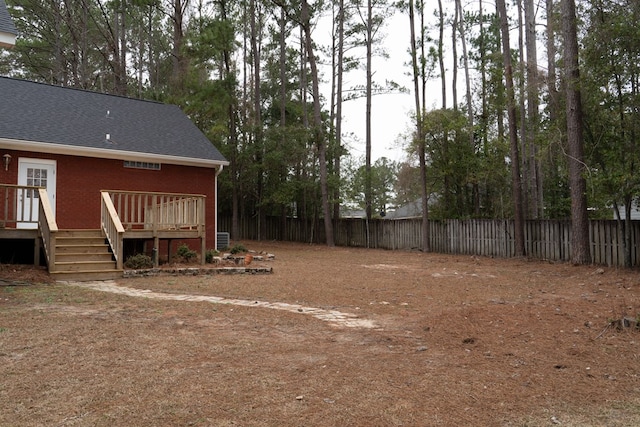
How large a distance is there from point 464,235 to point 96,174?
1245 cm

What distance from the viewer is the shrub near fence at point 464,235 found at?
11.9 metres

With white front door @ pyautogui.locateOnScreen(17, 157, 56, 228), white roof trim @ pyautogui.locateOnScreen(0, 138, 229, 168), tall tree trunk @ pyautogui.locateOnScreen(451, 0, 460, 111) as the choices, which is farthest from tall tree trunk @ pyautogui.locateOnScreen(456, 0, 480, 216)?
white front door @ pyautogui.locateOnScreen(17, 157, 56, 228)

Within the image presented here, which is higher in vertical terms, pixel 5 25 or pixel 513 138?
pixel 5 25

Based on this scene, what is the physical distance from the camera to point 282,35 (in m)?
24.9

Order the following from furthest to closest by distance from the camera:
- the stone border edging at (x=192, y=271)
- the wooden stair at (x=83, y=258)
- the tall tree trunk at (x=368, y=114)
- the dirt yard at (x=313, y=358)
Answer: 1. the tall tree trunk at (x=368, y=114)
2. the stone border edging at (x=192, y=271)
3. the wooden stair at (x=83, y=258)
4. the dirt yard at (x=313, y=358)

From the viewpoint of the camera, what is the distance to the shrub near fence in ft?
38.9

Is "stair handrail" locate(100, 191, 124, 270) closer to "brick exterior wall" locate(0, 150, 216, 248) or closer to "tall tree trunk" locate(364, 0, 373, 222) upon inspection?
"brick exterior wall" locate(0, 150, 216, 248)

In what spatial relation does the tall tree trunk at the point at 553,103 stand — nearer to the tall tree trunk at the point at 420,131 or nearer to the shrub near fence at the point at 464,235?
the shrub near fence at the point at 464,235

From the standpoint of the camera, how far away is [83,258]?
951cm

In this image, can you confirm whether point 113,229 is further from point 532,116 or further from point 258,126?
point 532,116

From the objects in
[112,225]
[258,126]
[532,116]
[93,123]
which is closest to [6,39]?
[112,225]

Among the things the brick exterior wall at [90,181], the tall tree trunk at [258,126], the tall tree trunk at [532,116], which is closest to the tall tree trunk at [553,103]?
the tall tree trunk at [532,116]

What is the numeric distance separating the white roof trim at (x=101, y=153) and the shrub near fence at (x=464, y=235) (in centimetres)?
862

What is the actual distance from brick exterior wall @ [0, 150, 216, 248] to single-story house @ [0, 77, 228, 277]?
3cm
